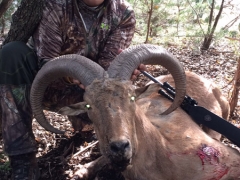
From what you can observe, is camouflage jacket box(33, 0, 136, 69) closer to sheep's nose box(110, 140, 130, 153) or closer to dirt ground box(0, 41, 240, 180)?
dirt ground box(0, 41, 240, 180)

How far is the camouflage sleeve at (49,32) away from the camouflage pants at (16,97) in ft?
0.68

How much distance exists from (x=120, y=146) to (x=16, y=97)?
208 cm

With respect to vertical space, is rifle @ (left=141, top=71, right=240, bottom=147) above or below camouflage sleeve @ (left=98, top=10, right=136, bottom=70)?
below

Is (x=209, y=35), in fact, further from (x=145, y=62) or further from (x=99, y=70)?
(x=99, y=70)

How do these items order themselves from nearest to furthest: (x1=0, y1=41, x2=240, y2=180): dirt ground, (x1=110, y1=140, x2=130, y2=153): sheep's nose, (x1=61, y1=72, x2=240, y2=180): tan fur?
1. (x1=110, y1=140, x2=130, y2=153): sheep's nose
2. (x1=61, y1=72, x2=240, y2=180): tan fur
3. (x1=0, y1=41, x2=240, y2=180): dirt ground

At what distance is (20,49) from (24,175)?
1765 millimetres

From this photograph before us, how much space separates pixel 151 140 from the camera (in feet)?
14.1

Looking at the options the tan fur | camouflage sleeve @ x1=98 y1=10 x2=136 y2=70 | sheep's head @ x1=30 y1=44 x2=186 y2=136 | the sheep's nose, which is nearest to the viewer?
the sheep's nose

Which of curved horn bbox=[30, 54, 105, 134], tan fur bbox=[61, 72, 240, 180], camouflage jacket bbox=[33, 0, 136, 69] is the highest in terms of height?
camouflage jacket bbox=[33, 0, 136, 69]

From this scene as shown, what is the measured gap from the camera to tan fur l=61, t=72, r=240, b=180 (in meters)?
3.59

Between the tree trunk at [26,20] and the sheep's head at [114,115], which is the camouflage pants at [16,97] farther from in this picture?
the sheep's head at [114,115]

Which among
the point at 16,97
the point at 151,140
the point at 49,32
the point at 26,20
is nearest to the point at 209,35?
the point at 49,32

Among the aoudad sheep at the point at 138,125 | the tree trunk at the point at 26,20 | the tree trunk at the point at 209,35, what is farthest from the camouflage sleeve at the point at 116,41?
the tree trunk at the point at 209,35

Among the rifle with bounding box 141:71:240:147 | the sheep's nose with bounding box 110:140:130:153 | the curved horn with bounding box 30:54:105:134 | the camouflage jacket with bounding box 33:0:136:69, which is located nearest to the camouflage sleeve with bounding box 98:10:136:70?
the camouflage jacket with bounding box 33:0:136:69
